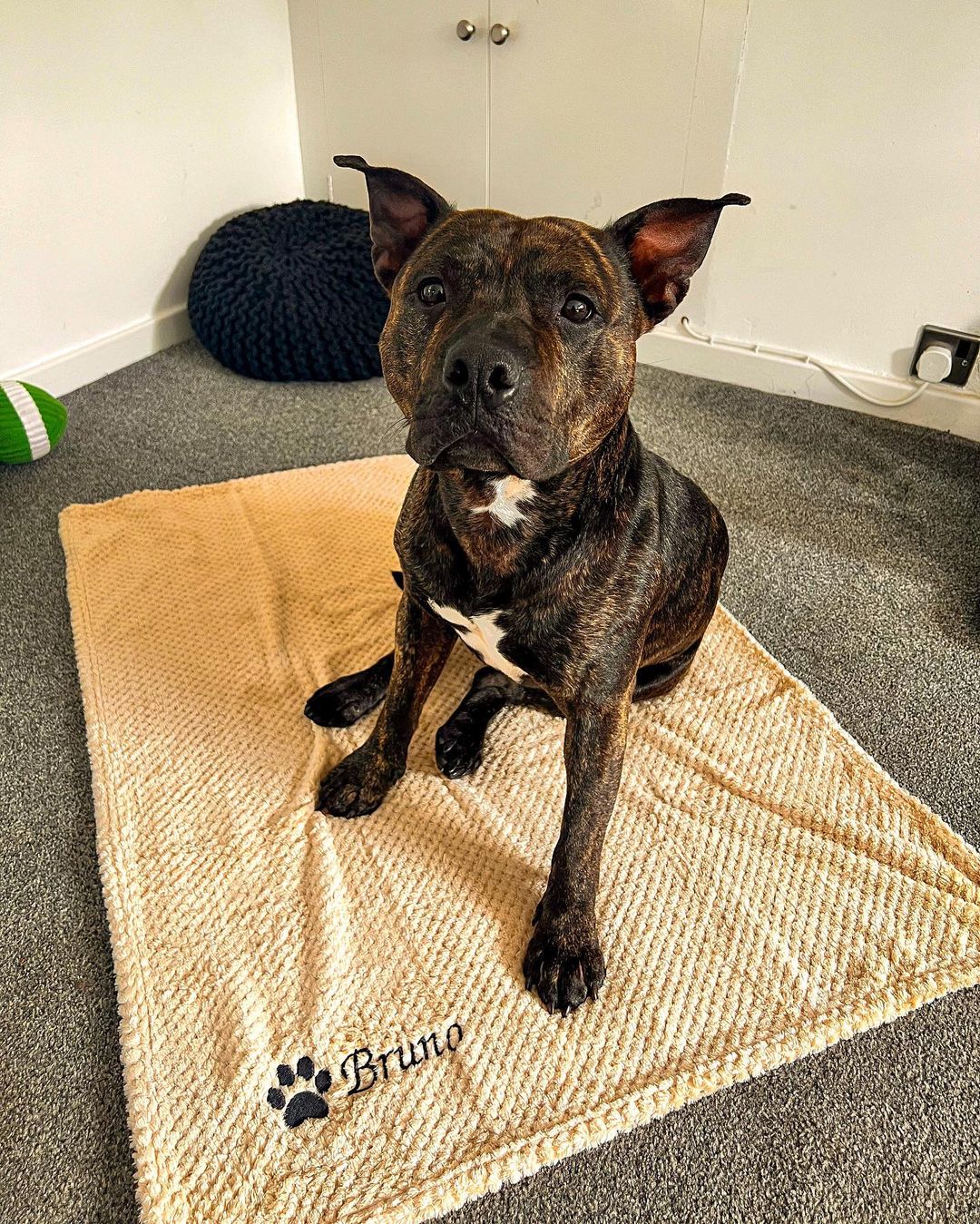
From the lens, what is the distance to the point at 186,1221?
3.77ft

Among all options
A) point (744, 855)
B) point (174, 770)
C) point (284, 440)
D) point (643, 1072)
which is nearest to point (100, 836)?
point (174, 770)

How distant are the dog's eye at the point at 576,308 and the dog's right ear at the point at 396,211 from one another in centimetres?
28

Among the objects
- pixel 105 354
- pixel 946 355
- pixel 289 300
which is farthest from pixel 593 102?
pixel 105 354

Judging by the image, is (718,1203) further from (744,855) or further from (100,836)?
(100,836)

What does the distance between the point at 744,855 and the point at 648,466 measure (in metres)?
0.68

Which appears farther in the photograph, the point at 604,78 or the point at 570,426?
the point at 604,78

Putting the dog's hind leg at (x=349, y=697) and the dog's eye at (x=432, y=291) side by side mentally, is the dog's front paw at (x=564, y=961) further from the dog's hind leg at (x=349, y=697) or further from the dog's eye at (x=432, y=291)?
the dog's eye at (x=432, y=291)

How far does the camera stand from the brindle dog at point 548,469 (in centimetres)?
124

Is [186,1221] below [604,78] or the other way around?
below

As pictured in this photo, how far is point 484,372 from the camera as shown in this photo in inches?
46.2

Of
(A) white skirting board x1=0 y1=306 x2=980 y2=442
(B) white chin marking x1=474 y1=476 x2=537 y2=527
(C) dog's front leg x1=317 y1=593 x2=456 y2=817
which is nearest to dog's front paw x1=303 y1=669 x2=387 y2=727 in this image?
(C) dog's front leg x1=317 y1=593 x2=456 y2=817

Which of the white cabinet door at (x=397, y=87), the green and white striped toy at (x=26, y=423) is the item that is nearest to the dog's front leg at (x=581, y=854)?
the green and white striped toy at (x=26, y=423)

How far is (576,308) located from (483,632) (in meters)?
0.49

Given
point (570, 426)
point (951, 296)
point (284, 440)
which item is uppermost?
point (570, 426)
